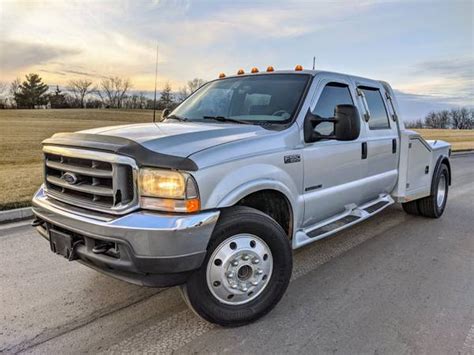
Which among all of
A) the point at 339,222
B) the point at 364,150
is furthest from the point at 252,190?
the point at 364,150

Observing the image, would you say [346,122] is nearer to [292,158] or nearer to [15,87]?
[292,158]

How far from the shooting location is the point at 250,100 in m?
4.10

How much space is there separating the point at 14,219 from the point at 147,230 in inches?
165

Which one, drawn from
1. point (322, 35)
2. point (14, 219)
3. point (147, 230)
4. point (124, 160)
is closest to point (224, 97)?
point (124, 160)

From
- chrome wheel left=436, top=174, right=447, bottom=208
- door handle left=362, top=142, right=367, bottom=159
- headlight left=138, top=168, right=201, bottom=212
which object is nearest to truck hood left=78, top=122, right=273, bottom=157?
headlight left=138, top=168, right=201, bottom=212

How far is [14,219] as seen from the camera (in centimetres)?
576

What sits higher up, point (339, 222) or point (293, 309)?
point (339, 222)

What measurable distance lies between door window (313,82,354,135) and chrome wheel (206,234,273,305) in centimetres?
138

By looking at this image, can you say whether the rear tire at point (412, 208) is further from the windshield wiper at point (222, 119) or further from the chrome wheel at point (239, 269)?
the chrome wheel at point (239, 269)

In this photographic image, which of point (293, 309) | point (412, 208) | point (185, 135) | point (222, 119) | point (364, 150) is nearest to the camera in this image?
point (185, 135)

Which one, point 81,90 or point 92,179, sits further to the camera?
point 81,90

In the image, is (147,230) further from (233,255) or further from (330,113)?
(330,113)

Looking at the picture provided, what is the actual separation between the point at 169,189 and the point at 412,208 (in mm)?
4898

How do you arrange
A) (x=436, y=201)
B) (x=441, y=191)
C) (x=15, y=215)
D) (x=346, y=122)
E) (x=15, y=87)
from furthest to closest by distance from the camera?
1. (x=15, y=87)
2. (x=441, y=191)
3. (x=436, y=201)
4. (x=15, y=215)
5. (x=346, y=122)
